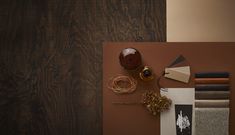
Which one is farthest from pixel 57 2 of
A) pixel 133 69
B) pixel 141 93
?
pixel 141 93

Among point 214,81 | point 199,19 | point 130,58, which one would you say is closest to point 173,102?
point 214,81

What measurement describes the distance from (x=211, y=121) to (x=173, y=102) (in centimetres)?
26

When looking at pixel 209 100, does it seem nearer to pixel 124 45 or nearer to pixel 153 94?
pixel 153 94

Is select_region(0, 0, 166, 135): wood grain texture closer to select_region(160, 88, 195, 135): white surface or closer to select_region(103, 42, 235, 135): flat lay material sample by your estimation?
select_region(103, 42, 235, 135): flat lay material sample

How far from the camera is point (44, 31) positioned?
2213 millimetres

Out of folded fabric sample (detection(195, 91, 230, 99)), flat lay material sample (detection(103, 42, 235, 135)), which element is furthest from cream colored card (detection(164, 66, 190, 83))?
folded fabric sample (detection(195, 91, 230, 99))

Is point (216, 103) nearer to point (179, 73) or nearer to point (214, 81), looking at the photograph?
point (214, 81)

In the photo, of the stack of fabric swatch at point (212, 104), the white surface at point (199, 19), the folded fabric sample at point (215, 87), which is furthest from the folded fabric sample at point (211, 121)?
the white surface at point (199, 19)

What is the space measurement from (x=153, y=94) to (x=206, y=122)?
1.24ft

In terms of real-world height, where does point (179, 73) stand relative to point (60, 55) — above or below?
below

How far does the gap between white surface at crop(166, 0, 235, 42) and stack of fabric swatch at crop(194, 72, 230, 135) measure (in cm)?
27

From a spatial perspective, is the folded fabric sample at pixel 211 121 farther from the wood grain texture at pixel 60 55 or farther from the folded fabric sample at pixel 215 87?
the wood grain texture at pixel 60 55

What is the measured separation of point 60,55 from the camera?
2201 millimetres

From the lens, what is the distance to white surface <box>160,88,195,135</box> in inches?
81.7
